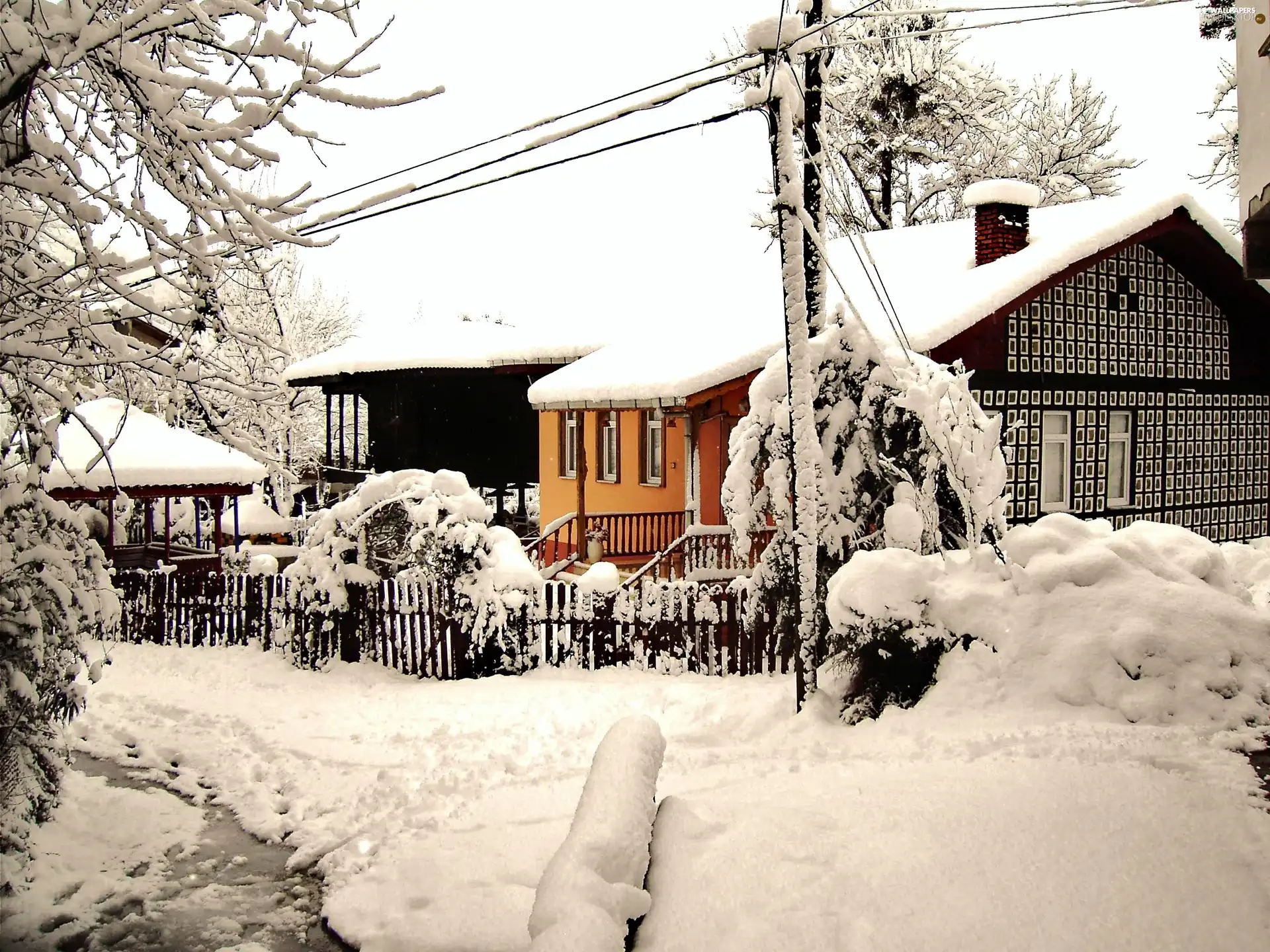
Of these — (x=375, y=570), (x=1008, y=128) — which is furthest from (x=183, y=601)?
(x=1008, y=128)

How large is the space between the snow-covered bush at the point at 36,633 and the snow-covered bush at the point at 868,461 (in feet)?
17.3

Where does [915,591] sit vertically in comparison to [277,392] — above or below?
below

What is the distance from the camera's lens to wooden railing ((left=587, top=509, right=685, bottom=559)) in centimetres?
1736

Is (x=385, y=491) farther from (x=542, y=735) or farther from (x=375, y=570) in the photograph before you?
(x=542, y=735)

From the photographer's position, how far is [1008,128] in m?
32.1

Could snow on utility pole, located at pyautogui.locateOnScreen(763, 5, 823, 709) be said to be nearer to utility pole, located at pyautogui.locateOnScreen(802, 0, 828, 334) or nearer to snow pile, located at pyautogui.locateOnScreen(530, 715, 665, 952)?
utility pole, located at pyautogui.locateOnScreen(802, 0, 828, 334)

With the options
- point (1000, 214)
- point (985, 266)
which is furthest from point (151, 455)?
point (1000, 214)

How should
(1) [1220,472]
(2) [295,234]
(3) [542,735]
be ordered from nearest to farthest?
(2) [295,234], (3) [542,735], (1) [1220,472]

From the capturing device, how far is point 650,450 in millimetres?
20141

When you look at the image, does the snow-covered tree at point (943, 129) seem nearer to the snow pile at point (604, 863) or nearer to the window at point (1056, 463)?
the window at point (1056, 463)

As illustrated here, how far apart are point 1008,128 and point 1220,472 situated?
56.4 ft

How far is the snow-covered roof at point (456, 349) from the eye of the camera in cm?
2264

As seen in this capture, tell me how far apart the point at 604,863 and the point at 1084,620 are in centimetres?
435

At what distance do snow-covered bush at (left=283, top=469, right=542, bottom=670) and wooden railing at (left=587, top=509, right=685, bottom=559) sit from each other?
5.48 m
